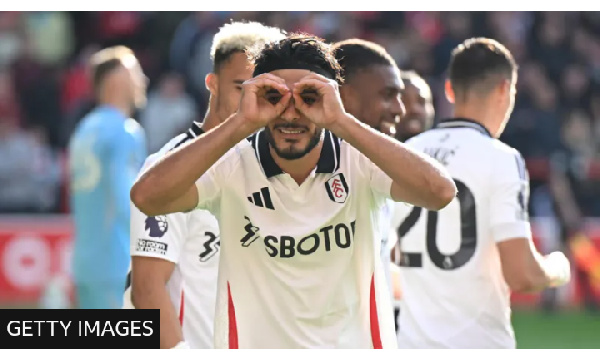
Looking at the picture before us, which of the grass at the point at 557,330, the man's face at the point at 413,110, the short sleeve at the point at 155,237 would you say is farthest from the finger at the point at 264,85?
the grass at the point at 557,330

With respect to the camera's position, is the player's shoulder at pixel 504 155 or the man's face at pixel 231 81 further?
the player's shoulder at pixel 504 155

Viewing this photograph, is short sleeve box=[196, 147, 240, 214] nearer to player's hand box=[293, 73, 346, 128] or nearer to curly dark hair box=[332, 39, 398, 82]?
player's hand box=[293, 73, 346, 128]

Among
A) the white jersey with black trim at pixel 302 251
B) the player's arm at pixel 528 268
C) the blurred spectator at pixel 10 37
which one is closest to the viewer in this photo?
the white jersey with black trim at pixel 302 251

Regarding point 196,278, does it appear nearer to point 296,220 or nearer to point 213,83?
point 213,83

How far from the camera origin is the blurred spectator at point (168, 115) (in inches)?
631

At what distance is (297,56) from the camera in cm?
418

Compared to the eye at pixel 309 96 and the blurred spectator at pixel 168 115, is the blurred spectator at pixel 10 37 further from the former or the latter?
the eye at pixel 309 96

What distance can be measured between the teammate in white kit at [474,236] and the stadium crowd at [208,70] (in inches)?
376

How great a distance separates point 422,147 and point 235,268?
6.52ft

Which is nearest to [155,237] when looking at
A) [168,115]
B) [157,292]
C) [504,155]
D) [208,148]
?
[157,292]

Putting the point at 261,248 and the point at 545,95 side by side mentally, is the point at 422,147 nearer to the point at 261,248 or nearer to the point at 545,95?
the point at 261,248

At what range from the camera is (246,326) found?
433cm

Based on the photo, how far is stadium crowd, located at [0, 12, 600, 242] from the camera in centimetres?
1584

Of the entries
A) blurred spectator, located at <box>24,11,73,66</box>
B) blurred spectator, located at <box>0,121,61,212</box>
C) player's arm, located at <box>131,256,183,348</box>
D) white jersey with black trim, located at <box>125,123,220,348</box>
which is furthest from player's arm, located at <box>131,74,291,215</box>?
blurred spectator, located at <box>24,11,73,66</box>
